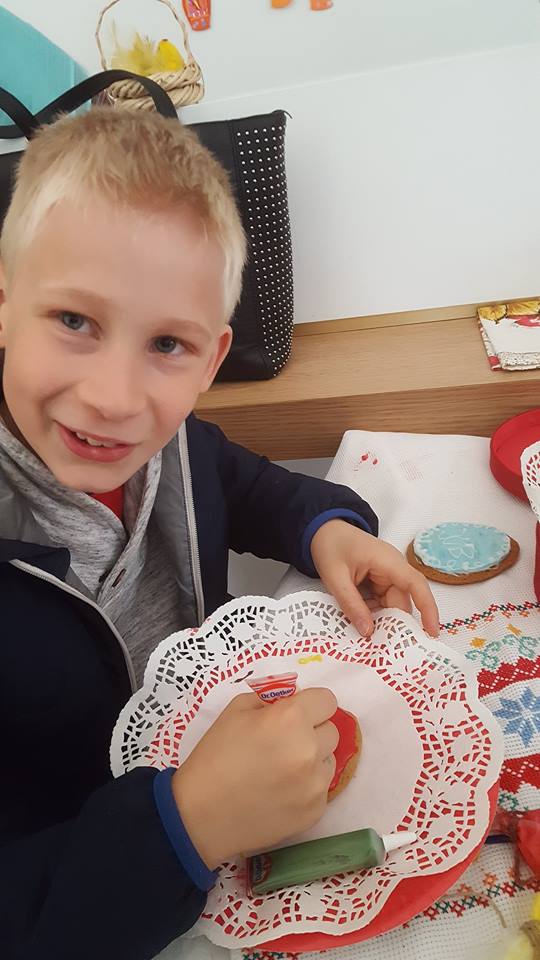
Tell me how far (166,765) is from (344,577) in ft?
0.74

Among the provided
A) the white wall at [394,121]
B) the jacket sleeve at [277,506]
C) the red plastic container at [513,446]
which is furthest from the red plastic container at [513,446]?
the white wall at [394,121]

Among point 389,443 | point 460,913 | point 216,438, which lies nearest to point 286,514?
point 216,438

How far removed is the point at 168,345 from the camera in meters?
0.53

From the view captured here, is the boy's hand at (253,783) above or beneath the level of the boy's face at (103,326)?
beneath

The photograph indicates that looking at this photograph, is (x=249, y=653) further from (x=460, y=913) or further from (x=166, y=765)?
(x=460, y=913)

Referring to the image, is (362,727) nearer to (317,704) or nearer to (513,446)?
(317,704)

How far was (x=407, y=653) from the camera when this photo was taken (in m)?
0.53

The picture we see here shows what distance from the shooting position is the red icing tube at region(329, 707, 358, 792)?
1.53 feet

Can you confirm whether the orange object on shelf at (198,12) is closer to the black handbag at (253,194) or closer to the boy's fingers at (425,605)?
the black handbag at (253,194)

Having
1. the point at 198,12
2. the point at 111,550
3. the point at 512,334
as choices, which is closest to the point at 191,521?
the point at 111,550

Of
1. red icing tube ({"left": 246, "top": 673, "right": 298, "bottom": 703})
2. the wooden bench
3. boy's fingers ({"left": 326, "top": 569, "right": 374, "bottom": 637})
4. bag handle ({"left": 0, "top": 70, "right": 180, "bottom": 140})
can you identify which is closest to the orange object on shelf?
bag handle ({"left": 0, "top": 70, "right": 180, "bottom": 140})

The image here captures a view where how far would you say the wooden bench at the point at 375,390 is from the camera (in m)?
0.95

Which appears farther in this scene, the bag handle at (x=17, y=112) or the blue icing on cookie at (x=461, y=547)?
the bag handle at (x=17, y=112)

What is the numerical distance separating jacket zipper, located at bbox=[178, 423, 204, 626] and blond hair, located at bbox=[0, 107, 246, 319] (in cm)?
20
